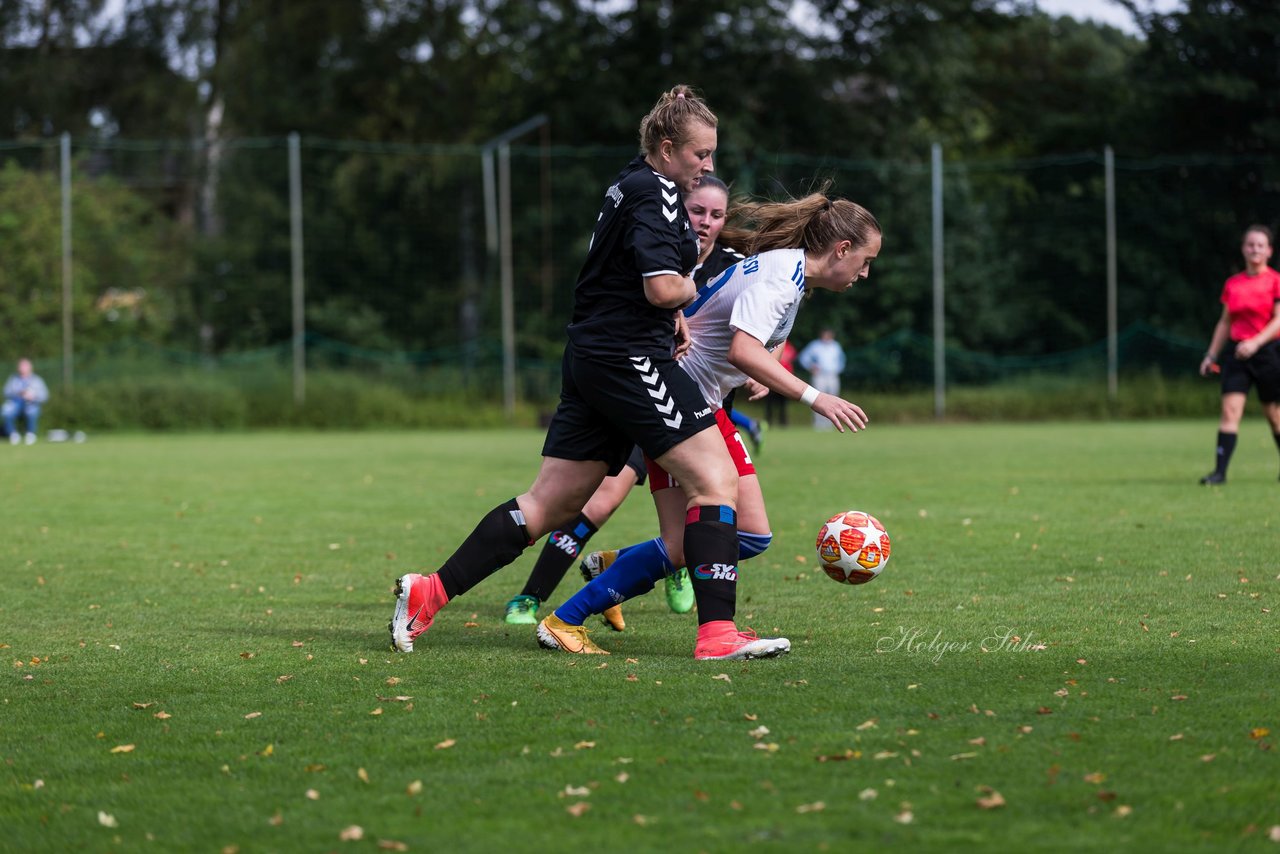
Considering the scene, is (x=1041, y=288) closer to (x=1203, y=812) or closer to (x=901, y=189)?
(x=901, y=189)

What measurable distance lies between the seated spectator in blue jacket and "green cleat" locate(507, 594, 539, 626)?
2051 cm

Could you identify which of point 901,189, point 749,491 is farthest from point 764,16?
point 749,491

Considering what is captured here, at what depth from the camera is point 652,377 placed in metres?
5.25

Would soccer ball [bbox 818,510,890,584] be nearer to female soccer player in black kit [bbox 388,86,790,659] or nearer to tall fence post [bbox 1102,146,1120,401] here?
female soccer player in black kit [bbox 388,86,790,659]

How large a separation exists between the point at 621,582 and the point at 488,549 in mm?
515

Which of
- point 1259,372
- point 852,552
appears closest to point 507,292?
point 1259,372

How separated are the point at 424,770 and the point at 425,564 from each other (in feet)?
15.4

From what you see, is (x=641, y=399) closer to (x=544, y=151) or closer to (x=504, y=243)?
(x=504, y=243)

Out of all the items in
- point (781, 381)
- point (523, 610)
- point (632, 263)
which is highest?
point (632, 263)

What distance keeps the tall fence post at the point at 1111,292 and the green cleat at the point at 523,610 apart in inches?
941

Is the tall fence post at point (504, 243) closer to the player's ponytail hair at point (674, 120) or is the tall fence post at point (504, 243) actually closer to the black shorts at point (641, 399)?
the black shorts at point (641, 399)

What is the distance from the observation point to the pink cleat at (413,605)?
5.57 metres

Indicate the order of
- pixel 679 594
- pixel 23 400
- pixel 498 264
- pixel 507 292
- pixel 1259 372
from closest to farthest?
pixel 679 594 < pixel 1259 372 < pixel 23 400 < pixel 507 292 < pixel 498 264

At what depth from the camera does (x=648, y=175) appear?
516 cm
